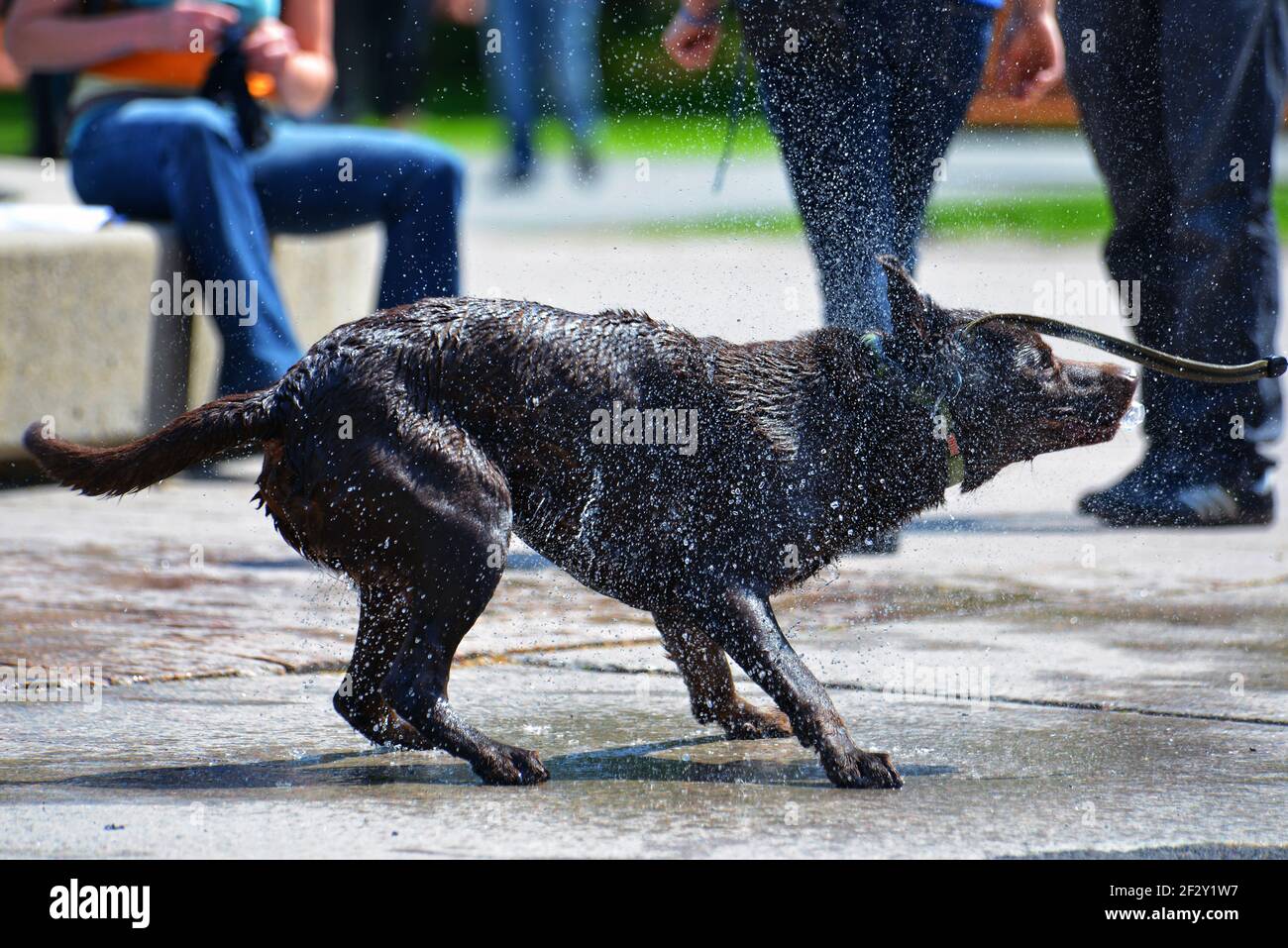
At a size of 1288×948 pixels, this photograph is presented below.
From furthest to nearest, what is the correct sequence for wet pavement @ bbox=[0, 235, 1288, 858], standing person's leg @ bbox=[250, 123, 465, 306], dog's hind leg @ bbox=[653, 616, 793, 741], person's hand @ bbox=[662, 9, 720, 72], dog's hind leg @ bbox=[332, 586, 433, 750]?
standing person's leg @ bbox=[250, 123, 465, 306], person's hand @ bbox=[662, 9, 720, 72], dog's hind leg @ bbox=[653, 616, 793, 741], dog's hind leg @ bbox=[332, 586, 433, 750], wet pavement @ bbox=[0, 235, 1288, 858]

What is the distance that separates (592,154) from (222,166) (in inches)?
428

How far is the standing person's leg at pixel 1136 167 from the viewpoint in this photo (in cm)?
662

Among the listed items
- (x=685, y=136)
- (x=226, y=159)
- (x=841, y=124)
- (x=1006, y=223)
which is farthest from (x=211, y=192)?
(x=685, y=136)

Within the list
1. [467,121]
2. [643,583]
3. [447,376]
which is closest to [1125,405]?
[643,583]

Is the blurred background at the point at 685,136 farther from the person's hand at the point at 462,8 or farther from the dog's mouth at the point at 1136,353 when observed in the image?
the dog's mouth at the point at 1136,353

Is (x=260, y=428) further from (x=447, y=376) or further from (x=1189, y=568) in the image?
(x=1189, y=568)

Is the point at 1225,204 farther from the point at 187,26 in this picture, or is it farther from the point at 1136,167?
the point at 187,26

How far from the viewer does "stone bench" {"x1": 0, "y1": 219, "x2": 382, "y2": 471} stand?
686 cm

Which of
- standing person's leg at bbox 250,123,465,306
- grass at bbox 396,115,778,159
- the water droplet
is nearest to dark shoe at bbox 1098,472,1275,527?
the water droplet

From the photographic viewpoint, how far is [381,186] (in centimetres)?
704

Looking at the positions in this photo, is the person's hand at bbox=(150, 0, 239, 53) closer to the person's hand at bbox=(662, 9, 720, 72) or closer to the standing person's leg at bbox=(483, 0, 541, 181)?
the person's hand at bbox=(662, 9, 720, 72)

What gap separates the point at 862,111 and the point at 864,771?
2529 mm

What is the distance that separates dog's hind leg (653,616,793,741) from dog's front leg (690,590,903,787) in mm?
316

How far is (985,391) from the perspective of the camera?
421cm
